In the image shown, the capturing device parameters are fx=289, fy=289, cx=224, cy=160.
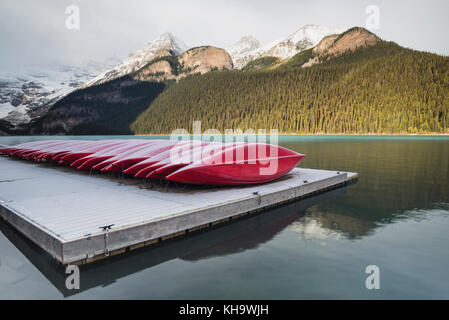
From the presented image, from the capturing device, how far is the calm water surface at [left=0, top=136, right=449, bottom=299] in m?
3.87

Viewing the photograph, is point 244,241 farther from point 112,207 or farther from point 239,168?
point 112,207

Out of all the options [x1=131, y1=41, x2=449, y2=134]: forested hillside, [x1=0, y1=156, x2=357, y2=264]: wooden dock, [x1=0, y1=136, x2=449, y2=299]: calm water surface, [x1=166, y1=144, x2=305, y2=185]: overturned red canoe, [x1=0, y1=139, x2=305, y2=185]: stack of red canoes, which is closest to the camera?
[x1=0, y1=136, x2=449, y2=299]: calm water surface

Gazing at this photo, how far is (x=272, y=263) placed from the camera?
183 inches

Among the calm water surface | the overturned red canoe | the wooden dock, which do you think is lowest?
the calm water surface

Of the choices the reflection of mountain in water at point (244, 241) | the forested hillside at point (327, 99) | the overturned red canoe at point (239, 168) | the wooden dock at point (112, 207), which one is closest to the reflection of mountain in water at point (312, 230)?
the reflection of mountain in water at point (244, 241)

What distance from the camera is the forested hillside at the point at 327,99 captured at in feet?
234

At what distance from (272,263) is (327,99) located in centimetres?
8962

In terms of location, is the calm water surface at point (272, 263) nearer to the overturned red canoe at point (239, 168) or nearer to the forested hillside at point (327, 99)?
the overturned red canoe at point (239, 168)

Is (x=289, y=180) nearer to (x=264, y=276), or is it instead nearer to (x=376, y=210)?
(x=376, y=210)

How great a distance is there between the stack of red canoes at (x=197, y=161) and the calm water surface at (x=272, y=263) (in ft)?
4.66

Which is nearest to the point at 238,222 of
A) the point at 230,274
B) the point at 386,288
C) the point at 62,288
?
the point at 230,274

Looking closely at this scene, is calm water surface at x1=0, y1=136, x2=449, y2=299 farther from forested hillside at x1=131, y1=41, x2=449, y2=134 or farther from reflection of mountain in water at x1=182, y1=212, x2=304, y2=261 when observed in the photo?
forested hillside at x1=131, y1=41, x2=449, y2=134

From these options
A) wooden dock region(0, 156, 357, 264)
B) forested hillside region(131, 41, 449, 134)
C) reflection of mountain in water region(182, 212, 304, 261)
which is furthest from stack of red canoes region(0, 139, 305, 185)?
forested hillside region(131, 41, 449, 134)

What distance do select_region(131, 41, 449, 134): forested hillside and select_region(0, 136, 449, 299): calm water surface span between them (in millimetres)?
74338
